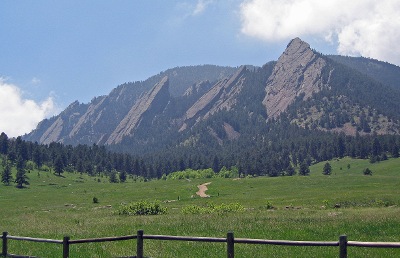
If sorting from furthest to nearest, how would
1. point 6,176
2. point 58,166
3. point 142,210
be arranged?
point 58,166, point 6,176, point 142,210

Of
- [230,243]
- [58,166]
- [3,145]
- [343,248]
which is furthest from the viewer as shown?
[3,145]

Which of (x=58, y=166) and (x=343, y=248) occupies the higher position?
(x=58, y=166)

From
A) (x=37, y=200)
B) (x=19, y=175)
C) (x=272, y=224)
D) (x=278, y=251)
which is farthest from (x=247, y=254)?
(x=19, y=175)

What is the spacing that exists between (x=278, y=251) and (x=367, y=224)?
38.4ft

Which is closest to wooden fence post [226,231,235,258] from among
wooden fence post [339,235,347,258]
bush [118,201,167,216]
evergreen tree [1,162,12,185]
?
wooden fence post [339,235,347,258]

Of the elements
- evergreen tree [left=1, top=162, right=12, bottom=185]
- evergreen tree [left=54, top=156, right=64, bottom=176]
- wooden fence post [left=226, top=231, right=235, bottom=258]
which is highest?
evergreen tree [left=54, top=156, right=64, bottom=176]

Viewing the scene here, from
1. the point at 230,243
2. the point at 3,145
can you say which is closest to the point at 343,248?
the point at 230,243

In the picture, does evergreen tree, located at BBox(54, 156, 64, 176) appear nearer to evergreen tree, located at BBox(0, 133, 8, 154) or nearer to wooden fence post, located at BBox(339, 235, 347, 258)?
evergreen tree, located at BBox(0, 133, 8, 154)

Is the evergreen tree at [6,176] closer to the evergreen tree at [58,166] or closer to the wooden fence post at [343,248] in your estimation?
the evergreen tree at [58,166]

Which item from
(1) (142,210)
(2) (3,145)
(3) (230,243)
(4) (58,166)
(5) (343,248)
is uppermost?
(2) (3,145)

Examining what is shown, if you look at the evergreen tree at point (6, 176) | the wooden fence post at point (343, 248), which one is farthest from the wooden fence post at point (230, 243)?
the evergreen tree at point (6, 176)

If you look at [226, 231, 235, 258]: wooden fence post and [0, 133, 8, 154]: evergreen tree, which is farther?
[0, 133, 8, 154]: evergreen tree

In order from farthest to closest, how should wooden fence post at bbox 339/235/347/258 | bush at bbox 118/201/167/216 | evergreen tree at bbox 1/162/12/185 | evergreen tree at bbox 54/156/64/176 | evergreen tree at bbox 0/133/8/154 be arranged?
evergreen tree at bbox 0/133/8/154
evergreen tree at bbox 54/156/64/176
evergreen tree at bbox 1/162/12/185
bush at bbox 118/201/167/216
wooden fence post at bbox 339/235/347/258

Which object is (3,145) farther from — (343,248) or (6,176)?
(343,248)
